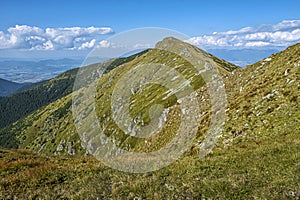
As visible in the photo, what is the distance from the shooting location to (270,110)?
27.1 metres

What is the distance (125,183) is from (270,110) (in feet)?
66.5

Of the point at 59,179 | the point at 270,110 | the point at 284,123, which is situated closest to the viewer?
the point at 59,179

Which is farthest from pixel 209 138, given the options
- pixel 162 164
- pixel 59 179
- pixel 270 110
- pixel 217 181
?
pixel 59 179

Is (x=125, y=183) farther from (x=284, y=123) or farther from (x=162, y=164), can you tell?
(x=284, y=123)

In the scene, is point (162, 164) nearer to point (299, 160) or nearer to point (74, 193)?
point (74, 193)

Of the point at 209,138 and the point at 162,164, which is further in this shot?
the point at 209,138

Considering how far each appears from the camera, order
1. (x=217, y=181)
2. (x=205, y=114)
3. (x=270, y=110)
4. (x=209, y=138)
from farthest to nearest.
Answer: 1. (x=205, y=114)
2. (x=209, y=138)
3. (x=270, y=110)
4. (x=217, y=181)

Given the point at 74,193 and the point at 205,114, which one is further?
the point at 205,114

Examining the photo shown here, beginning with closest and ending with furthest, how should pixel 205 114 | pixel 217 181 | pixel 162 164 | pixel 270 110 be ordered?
pixel 217 181
pixel 162 164
pixel 270 110
pixel 205 114

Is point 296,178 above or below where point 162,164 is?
above

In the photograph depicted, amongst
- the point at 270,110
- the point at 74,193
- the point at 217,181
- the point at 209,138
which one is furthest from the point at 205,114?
the point at 74,193

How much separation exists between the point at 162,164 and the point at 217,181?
4658 millimetres

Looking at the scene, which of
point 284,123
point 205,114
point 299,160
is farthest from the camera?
point 205,114

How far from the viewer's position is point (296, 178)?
11.7 meters
